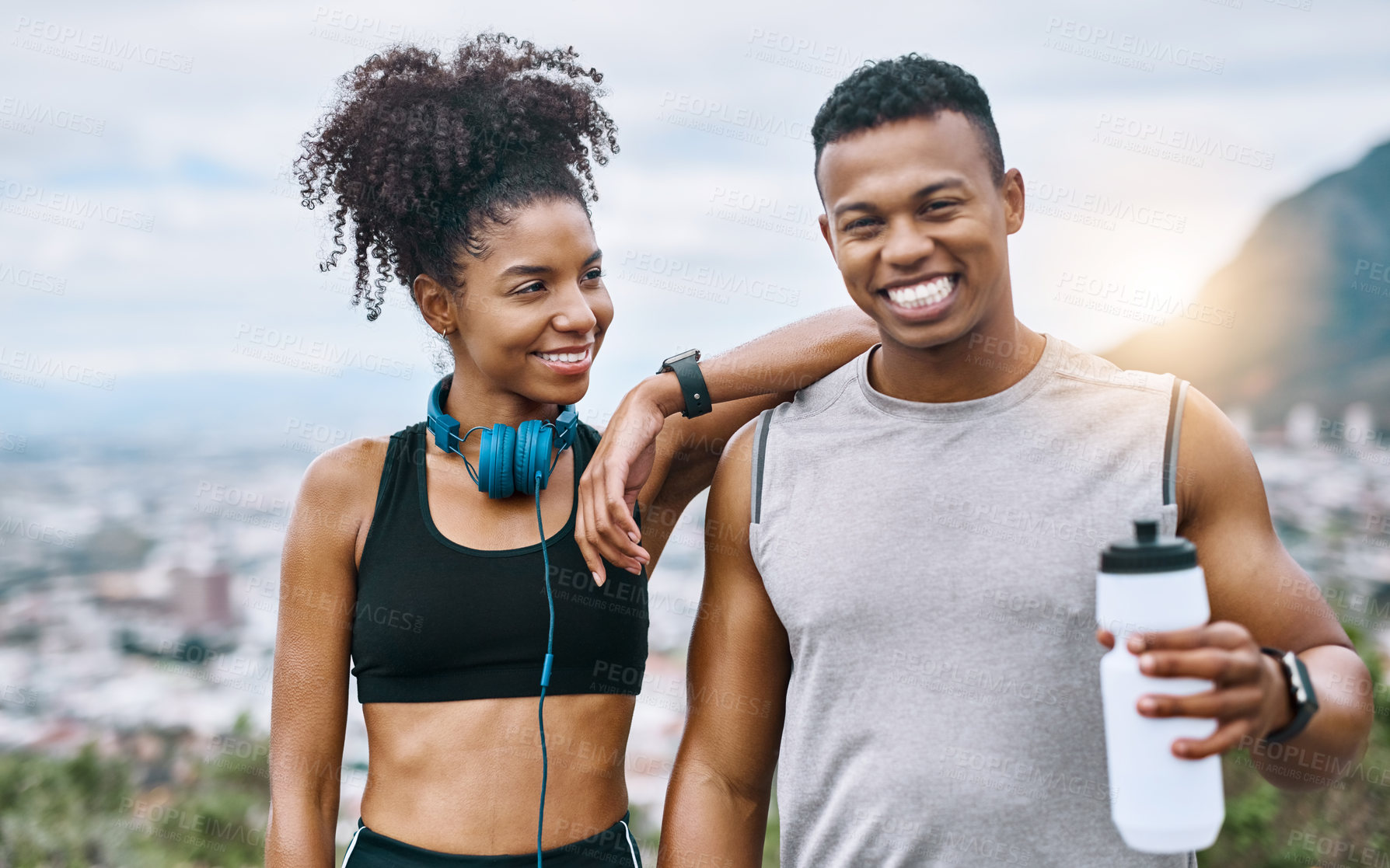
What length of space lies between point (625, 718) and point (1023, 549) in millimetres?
1046

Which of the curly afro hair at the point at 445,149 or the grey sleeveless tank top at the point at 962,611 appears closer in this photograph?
the grey sleeveless tank top at the point at 962,611

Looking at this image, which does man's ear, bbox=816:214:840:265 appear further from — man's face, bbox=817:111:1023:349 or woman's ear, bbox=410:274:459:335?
woman's ear, bbox=410:274:459:335

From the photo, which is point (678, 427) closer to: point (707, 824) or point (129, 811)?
point (707, 824)

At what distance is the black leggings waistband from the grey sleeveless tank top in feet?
1.41

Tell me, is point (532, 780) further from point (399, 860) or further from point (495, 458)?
point (495, 458)

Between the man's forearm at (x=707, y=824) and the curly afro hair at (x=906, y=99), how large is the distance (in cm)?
138

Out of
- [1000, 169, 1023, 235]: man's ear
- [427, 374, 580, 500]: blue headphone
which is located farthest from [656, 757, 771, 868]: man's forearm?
[1000, 169, 1023, 235]: man's ear

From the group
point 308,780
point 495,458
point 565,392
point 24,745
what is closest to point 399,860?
point 308,780

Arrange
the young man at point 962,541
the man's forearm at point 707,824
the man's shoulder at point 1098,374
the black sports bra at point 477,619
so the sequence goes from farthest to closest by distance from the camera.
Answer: the black sports bra at point 477,619 → the man's forearm at point 707,824 → the man's shoulder at point 1098,374 → the young man at point 962,541

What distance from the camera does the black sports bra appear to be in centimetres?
255

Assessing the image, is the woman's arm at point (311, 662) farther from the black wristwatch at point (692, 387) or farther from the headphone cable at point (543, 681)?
the black wristwatch at point (692, 387)

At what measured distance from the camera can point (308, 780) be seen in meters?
2.62

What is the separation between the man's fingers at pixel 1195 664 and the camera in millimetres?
1554

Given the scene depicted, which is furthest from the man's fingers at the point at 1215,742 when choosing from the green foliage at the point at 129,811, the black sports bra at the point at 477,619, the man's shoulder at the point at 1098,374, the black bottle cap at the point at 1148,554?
the green foliage at the point at 129,811
